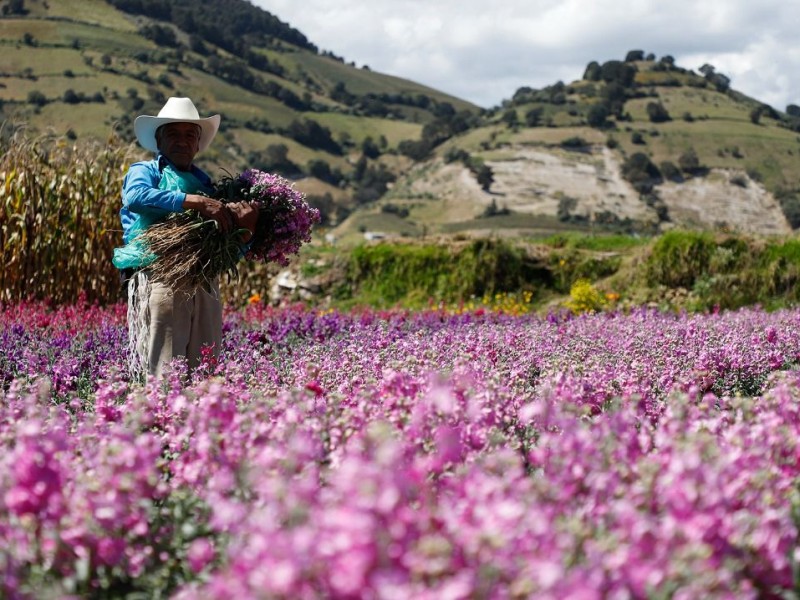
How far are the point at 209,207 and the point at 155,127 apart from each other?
0.88 meters

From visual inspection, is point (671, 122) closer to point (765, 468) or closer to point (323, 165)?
point (323, 165)

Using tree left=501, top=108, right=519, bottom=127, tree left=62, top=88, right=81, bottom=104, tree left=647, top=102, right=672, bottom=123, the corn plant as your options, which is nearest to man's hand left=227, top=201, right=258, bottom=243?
the corn plant

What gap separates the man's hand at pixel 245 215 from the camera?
17.4 ft

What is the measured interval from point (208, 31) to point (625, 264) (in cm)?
15788

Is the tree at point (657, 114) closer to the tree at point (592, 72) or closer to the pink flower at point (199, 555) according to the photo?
the tree at point (592, 72)

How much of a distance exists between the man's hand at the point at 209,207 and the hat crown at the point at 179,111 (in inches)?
25.9

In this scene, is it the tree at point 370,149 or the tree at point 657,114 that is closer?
the tree at point 657,114

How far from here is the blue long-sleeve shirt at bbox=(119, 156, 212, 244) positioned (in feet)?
16.7

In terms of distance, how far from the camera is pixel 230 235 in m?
5.34

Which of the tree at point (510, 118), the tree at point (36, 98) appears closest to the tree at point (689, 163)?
the tree at point (510, 118)

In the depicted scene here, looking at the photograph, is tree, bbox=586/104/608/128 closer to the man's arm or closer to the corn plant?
the corn plant

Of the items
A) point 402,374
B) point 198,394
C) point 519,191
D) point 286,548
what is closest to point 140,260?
point 198,394

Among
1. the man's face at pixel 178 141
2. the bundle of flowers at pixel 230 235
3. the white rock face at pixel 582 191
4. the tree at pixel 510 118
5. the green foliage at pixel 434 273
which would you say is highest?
the tree at pixel 510 118

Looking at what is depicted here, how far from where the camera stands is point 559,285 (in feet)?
46.1
